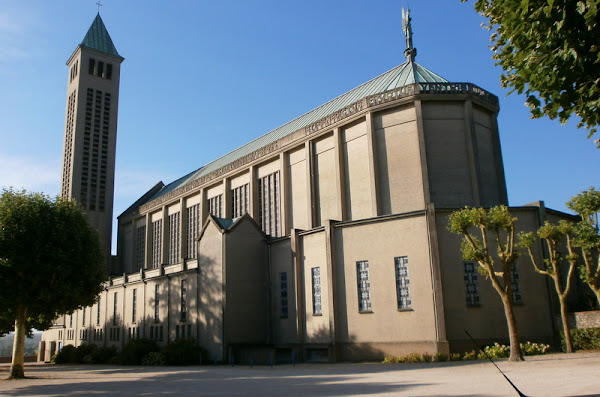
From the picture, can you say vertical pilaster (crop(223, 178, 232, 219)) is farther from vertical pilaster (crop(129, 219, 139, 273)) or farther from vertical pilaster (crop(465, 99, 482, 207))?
vertical pilaster (crop(465, 99, 482, 207))

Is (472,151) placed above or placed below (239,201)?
below

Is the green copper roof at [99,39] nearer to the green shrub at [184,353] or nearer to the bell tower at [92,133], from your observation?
the bell tower at [92,133]

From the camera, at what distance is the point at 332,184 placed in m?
37.2

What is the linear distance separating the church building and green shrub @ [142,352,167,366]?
8.39 ft

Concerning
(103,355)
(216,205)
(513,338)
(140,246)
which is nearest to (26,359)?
(140,246)

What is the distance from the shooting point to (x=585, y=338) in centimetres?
2358

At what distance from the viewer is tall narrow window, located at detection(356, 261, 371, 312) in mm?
27875

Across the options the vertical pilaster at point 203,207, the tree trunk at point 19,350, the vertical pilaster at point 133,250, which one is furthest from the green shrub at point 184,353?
the vertical pilaster at point 133,250

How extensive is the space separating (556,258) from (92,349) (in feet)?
128

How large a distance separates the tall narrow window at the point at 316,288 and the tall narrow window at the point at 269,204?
→ 11425 millimetres

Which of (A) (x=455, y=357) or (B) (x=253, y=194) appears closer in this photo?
(A) (x=455, y=357)

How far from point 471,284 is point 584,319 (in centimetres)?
522

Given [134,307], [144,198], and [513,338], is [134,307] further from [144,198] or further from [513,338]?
[513,338]

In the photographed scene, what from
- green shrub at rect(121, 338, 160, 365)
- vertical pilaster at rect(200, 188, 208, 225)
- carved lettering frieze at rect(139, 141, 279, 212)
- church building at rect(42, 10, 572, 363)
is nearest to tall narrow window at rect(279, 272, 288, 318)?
church building at rect(42, 10, 572, 363)
